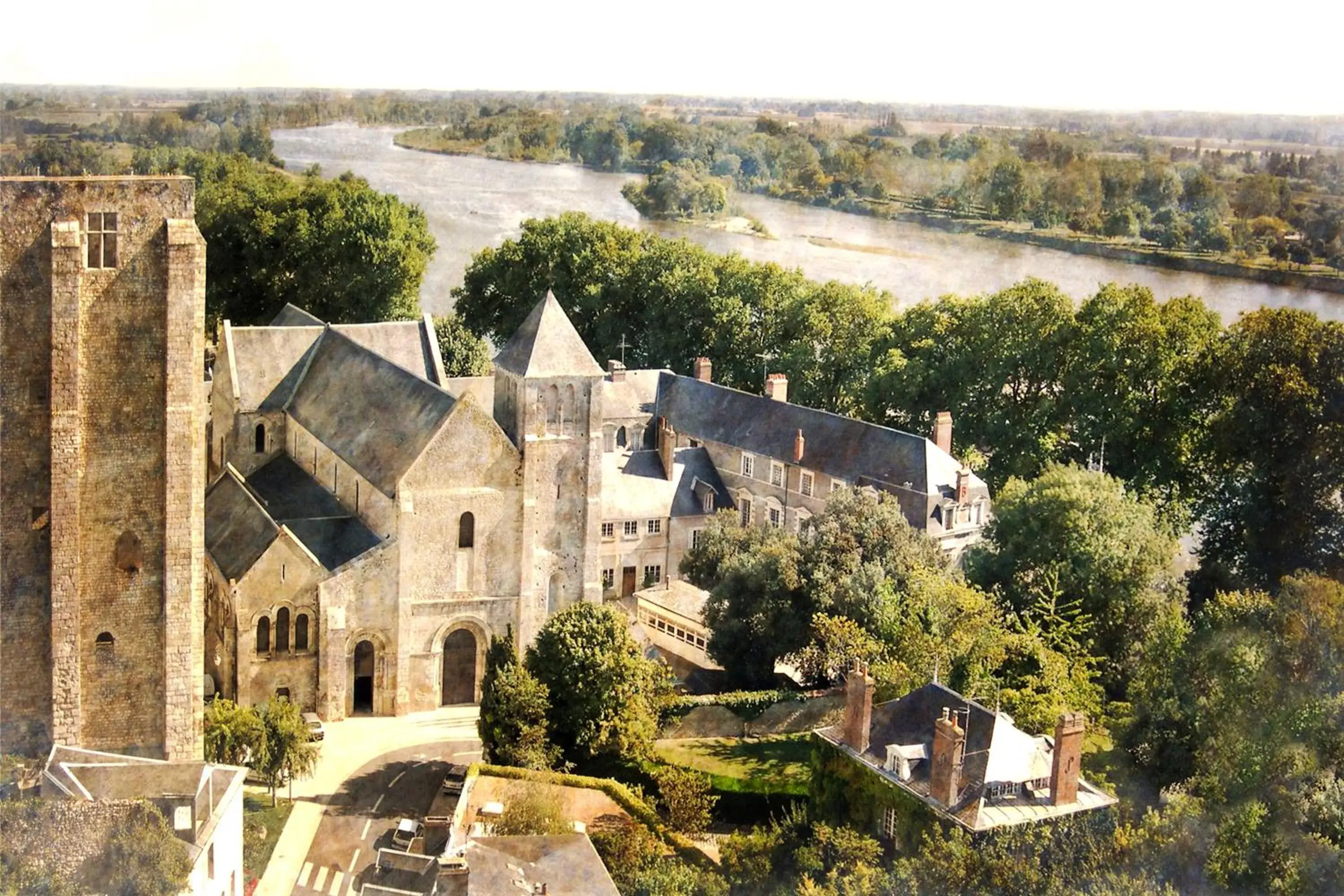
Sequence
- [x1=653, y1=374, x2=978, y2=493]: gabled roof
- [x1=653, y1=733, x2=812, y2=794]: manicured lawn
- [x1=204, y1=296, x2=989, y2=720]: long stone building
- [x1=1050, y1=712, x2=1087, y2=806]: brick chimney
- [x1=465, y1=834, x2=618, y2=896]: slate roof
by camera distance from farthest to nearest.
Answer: [x1=653, y1=374, x2=978, y2=493]: gabled roof
[x1=204, y1=296, x2=989, y2=720]: long stone building
[x1=653, y1=733, x2=812, y2=794]: manicured lawn
[x1=1050, y1=712, x2=1087, y2=806]: brick chimney
[x1=465, y1=834, x2=618, y2=896]: slate roof

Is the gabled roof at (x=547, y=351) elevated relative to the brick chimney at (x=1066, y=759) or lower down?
elevated

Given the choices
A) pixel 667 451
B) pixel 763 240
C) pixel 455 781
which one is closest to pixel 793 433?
pixel 667 451

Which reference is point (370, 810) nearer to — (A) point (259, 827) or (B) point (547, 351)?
(A) point (259, 827)

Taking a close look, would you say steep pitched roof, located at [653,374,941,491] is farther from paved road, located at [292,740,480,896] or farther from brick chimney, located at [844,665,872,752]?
paved road, located at [292,740,480,896]

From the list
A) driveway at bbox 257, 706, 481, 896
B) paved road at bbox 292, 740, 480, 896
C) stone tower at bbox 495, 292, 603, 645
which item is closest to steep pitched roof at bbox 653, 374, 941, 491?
stone tower at bbox 495, 292, 603, 645

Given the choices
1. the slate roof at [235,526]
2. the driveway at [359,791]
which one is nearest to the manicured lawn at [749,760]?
the driveway at [359,791]

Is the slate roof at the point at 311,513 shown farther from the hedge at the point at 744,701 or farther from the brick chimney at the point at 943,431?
the brick chimney at the point at 943,431

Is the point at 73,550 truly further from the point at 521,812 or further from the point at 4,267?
the point at 521,812

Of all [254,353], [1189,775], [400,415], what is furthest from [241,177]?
[1189,775]
